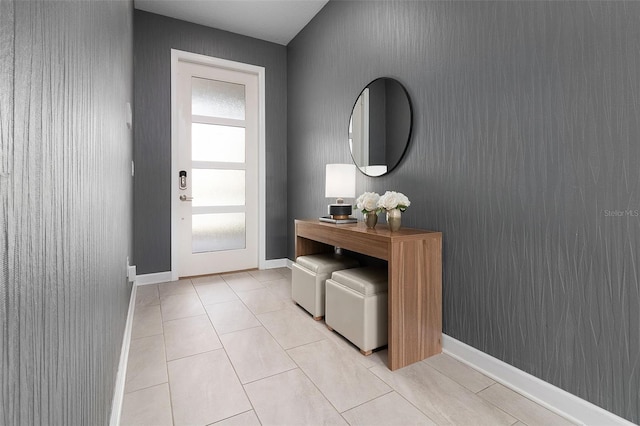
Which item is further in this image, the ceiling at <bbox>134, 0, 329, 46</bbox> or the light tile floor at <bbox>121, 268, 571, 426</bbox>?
the ceiling at <bbox>134, 0, 329, 46</bbox>

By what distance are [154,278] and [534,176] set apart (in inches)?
138

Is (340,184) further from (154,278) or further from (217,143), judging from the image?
(154,278)

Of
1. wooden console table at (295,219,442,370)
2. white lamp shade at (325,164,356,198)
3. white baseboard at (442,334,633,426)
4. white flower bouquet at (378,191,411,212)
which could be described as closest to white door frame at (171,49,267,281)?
white lamp shade at (325,164,356,198)

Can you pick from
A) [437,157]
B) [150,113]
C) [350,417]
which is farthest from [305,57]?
[350,417]

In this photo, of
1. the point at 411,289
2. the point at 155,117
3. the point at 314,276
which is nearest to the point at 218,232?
the point at 155,117

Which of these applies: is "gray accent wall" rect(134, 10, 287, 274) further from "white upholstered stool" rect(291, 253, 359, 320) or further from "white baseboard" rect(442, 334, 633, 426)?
"white baseboard" rect(442, 334, 633, 426)

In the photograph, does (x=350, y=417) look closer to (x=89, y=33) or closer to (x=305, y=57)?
(x=89, y=33)

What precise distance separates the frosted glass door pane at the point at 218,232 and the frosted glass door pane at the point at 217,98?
47.2 inches

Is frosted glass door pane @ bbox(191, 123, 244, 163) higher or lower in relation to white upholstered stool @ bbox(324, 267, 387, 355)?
higher

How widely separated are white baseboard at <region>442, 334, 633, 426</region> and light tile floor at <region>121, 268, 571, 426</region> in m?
0.05

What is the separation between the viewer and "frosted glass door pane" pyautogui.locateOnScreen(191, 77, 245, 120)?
361 centimetres

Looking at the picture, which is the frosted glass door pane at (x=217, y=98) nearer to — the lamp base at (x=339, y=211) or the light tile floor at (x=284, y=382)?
the lamp base at (x=339, y=211)

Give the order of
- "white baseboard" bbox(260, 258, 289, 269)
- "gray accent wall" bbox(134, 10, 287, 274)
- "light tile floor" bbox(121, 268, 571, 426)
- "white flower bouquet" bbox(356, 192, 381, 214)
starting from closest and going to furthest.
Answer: "light tile floor" bbox(121, 268, 571, 426), "white flower bouquet" bbox(356, 192, 381, 214), "gray accent wall" bbox(134, 10, 287, 274), "white baseboard" bbox(260, 258, 289, 269)

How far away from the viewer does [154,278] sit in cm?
341
